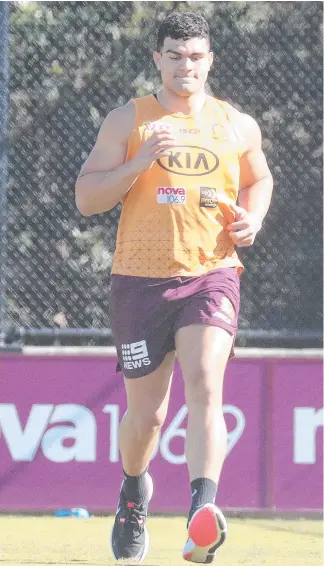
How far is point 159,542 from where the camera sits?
5.98 m

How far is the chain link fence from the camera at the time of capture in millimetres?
7699

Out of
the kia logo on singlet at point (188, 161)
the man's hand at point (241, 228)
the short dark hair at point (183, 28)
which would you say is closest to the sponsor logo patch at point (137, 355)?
the man's hand at point (241, 228)

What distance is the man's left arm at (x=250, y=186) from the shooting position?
4477mm

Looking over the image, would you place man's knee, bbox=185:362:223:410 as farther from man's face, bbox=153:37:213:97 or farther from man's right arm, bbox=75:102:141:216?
man's face, bbox=153:37:213:97

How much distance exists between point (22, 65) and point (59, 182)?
29.6 inches

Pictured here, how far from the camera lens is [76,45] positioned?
7.93 m

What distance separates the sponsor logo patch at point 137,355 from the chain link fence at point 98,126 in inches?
119

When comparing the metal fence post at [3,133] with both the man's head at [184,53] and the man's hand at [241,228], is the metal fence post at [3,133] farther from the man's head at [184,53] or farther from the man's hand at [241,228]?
the man's hand at [241,228]

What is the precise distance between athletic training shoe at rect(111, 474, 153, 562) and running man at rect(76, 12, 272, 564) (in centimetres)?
35

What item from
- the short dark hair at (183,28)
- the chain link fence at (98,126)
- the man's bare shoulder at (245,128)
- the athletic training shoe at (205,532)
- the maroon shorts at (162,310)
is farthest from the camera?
the chain link fence at (98,126)

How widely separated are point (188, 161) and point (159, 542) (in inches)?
89.5

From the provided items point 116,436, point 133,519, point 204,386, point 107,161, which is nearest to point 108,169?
point 107,161

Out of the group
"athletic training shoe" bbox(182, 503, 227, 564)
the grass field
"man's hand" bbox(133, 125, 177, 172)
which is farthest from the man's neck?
the grass field

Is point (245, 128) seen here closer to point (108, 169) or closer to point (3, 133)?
point (108, 169)
